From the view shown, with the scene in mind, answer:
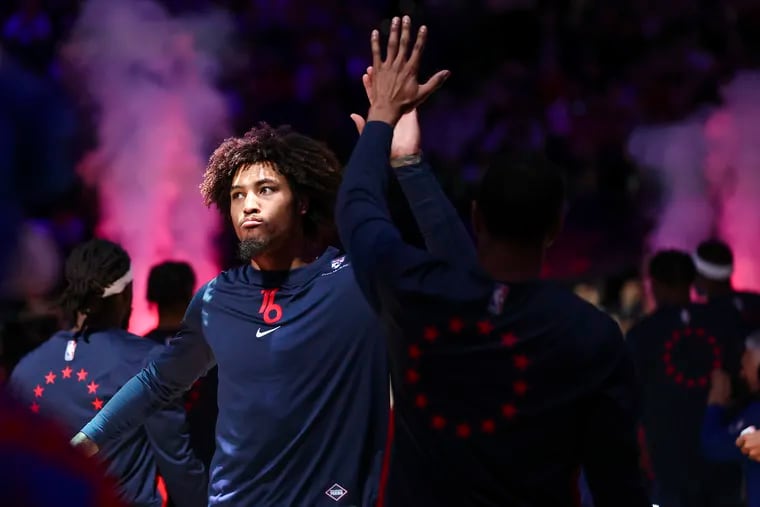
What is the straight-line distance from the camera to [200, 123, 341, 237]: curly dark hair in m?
4.09

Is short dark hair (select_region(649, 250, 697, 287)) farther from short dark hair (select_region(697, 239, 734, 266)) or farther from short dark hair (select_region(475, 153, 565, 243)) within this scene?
short dark hair (select_region(475, 153, 565, 243))

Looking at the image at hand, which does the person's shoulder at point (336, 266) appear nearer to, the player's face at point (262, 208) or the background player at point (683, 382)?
the player's face at point (262, 208)

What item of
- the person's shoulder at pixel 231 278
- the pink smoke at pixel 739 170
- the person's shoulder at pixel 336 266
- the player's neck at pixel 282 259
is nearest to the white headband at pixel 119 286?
the person's shoulder at pixel 231 278

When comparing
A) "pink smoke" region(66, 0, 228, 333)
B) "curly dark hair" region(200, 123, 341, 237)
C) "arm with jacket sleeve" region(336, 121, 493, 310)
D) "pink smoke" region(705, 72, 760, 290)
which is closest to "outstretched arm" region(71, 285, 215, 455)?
"curly dark hair" region(200, 123, 341, 237)

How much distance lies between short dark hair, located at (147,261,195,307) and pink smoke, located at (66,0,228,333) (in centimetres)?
313

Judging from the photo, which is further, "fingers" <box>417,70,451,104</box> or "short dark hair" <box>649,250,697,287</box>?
"short dark hair" <box>649,250,697,287</box>

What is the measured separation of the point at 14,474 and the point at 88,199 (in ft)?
31.8

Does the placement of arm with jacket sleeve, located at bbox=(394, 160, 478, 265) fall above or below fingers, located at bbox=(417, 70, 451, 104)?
below

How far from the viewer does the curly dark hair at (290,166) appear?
13.4 feet

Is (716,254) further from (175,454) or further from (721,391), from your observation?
(175,454)

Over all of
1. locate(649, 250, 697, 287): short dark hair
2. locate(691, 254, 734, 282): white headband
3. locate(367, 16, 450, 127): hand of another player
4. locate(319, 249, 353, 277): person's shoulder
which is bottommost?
locate(691, 254, 734, 282): white headband

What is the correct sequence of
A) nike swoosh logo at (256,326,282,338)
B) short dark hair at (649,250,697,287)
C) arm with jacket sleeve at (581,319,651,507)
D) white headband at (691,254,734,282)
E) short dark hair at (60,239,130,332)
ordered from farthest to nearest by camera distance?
1. white headband at (691,254,734,282)
2. short dark hair at (649,250,697,287)
3. short dark hair at (60,239,130,332)
4. nike swoosh logo at (256,326,282,338)
5. arm with jacket sleeve at (581,319,651,507)

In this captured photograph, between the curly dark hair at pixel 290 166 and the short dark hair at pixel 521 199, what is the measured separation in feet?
4.92

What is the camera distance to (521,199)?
8.67 ft
